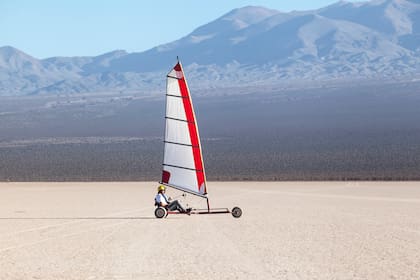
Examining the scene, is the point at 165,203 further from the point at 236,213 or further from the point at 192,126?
the point at 192,126

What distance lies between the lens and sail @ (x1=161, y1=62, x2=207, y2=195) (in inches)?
1203

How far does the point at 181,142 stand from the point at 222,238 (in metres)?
6.17

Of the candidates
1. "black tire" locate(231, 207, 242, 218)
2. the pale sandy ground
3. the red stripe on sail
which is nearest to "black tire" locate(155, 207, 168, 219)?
the pale sandy ground

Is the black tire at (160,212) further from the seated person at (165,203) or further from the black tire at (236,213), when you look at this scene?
the black tire at (236,213)

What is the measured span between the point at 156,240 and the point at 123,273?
17.4ft

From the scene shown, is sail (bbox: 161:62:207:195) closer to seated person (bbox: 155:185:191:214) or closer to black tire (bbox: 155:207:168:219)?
seated person (bbox: 155:185:191:214)

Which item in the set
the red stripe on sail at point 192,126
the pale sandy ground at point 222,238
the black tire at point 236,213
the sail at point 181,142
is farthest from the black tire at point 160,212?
the black tire at point 236,213

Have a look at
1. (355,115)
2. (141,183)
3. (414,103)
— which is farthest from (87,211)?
(414,103)

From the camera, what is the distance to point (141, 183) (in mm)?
49781

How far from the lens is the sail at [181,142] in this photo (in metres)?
30.6

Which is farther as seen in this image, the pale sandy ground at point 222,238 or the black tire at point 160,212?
the black tire at point 160,212

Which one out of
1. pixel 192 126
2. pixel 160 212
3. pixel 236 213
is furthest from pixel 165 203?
pixel 192 126

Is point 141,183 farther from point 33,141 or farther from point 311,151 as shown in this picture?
point 33,141

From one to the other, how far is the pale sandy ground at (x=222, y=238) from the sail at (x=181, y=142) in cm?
140
